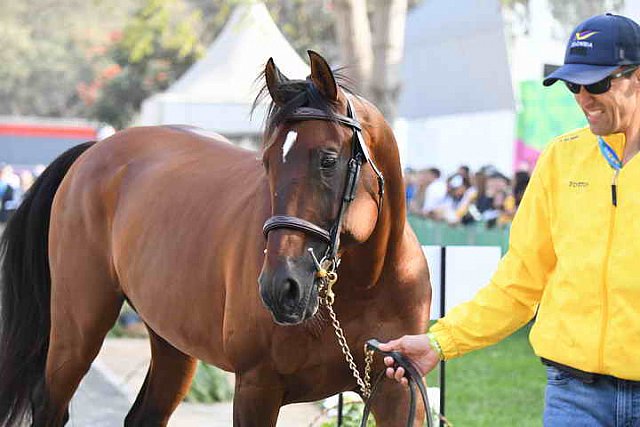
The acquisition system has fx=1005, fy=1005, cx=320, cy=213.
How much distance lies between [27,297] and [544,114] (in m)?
8.54

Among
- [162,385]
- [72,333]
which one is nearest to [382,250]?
[162,385]

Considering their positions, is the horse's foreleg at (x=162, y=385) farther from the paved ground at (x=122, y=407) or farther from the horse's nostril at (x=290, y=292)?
the horse's nostril at (x=290, y=292)

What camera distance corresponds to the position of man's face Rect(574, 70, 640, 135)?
2629 mm

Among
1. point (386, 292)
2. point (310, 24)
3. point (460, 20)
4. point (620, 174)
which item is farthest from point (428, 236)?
point (310, 24)

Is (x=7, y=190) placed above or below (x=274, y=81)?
below

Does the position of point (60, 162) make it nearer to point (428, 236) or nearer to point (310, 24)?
point (428, 236)

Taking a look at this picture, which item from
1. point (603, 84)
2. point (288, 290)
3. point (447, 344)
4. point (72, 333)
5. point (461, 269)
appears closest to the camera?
point (603, 84)

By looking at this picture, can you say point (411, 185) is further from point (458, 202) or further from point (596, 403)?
point (596, 403)

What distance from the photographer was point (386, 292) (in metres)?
3.77

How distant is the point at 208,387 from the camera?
7.46 metres

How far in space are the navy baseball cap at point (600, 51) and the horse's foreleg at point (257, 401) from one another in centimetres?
163

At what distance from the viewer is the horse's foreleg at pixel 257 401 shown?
146 inches

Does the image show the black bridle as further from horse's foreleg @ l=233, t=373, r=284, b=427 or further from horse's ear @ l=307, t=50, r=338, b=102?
horse's foreleg @ l=233, t=373, r=284, b=427

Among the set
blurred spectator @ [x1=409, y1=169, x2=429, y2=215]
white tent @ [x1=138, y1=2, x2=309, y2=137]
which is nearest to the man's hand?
blurred spectator @ [x1=409, y1=169, x2=429, y2=215]
